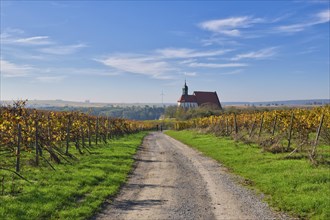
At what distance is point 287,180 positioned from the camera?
45.5 feet

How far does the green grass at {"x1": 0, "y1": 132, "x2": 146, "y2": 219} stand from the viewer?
9.27 m

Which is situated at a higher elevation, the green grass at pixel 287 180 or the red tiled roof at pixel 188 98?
the red tiled roof at pixel 188 98

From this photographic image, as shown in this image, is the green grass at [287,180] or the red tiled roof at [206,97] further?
the red tiled roof at [206,97]

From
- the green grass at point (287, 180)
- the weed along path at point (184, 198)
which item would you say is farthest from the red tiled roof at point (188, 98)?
the weed along path at point (184, 198)

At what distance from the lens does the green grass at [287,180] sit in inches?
412

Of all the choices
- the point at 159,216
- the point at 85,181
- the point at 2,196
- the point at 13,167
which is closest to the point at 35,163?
the point at 13,167

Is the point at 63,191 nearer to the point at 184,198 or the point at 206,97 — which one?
the point at 184,198

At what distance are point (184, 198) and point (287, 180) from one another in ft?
16.1

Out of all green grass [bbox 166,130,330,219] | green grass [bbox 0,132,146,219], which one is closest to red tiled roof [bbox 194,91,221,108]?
green grass [bbox 166,130,330,219]

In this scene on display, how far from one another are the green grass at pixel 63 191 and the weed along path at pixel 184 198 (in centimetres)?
61

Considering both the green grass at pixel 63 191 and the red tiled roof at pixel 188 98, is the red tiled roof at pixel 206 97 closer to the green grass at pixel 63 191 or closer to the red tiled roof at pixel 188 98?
the red tiled roof at pixel 188 98

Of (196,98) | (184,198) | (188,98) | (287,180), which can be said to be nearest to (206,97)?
(196,98)

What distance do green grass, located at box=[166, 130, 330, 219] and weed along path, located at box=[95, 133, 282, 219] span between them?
2.65ft

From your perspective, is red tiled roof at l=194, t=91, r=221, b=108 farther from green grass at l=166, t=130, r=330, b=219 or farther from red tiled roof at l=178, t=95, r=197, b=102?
green grass at l=166, t=130, r=330, b=219
